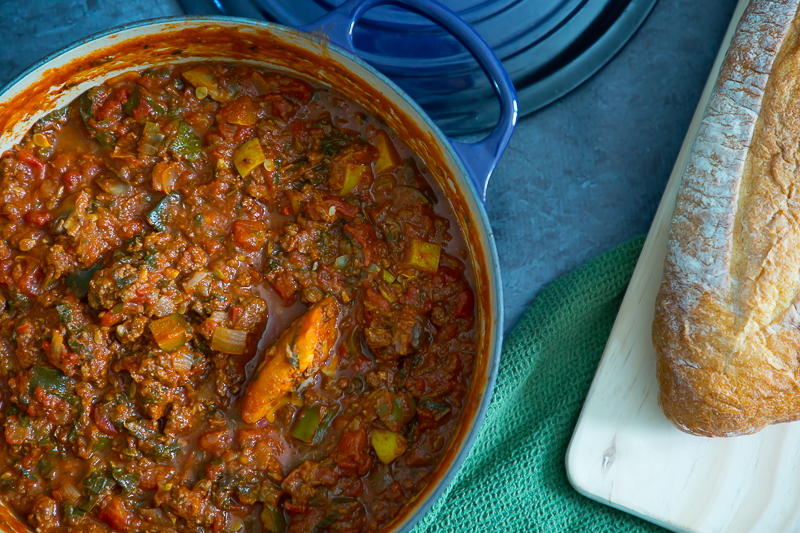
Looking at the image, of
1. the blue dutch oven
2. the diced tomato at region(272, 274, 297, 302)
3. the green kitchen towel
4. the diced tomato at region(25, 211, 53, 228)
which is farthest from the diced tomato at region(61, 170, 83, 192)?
the green kitchen towel

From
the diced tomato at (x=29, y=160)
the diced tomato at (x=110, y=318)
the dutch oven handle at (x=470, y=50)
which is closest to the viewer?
the dutch oven handle at (x=470, y=50)

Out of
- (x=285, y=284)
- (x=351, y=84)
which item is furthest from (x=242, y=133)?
(x=285, y=284)

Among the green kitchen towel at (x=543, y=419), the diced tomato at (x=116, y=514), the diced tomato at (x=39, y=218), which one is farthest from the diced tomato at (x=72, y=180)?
the green kitchen towel at (x=543, y=419)

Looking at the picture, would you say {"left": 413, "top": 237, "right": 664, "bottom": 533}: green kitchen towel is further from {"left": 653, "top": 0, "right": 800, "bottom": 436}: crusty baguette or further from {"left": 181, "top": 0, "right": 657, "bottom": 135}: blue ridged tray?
{"left": 181, "top": 0, "right": 657, "bottom": 135}: blue ridged tray

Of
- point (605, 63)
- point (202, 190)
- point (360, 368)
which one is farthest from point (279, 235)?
point (605, 63)

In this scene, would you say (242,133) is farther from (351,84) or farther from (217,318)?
(217,318)

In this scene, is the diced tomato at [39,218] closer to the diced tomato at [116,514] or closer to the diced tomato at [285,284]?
the diced tomato at [285,284]
